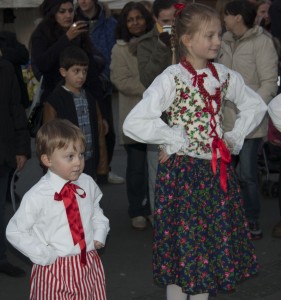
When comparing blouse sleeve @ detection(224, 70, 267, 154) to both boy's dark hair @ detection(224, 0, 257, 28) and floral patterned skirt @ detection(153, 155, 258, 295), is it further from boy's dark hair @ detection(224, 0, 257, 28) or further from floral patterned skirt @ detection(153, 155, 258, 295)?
boy's dark hair @ detection(224, 0, 257, 28)

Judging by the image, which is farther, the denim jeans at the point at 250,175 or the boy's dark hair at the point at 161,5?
the denim jeans at the point at 250,175

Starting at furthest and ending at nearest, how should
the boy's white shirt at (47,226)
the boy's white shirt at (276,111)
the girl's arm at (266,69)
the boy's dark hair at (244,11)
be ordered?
the boy's dark hair at (244,11), the girl's arm at (266,69), the boy's white shirt at (276,111), the boy's white shirt at (47,226)

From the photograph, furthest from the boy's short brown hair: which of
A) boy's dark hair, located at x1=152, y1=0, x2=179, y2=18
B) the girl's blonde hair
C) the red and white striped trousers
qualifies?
boy's dark hair, located at x1=152, y1=0, x2=179, y2=18

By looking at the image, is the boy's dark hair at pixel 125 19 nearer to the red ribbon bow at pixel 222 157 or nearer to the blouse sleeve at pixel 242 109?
the blouse sleeve at pixel 242 109

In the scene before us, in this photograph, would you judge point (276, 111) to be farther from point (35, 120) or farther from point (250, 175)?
point (35, 120)

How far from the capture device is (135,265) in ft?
21.1

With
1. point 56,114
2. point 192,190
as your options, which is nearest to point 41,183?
point 192,190

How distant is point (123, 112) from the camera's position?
7258 millimetres

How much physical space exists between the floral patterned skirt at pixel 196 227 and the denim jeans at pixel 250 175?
2.16 metres

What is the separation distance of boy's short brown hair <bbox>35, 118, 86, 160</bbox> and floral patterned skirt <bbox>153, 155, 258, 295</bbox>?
69cm

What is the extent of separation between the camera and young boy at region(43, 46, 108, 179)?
251 inches

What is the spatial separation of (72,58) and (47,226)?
249 centimetres

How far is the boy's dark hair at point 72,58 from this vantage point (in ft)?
21.2

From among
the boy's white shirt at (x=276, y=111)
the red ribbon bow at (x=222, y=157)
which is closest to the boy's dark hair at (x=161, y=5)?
the boy's white shirt at (x=276, y=111)
